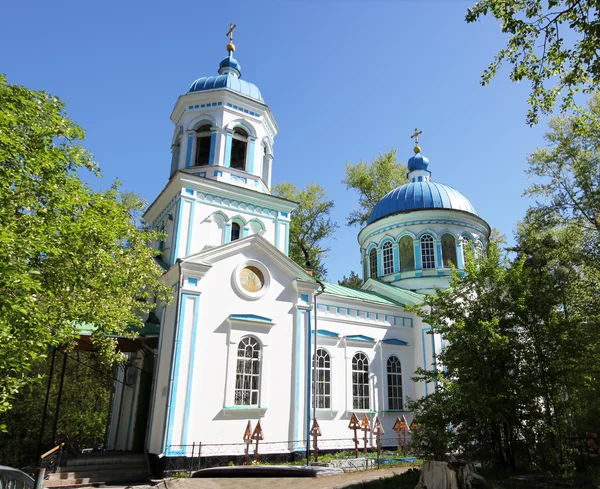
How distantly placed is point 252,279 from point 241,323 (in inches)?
50.4

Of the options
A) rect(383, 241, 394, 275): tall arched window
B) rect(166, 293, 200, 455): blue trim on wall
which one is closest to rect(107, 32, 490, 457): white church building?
rect(166, 293, 200, 455): blue trim on wall

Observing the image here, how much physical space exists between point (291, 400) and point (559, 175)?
11052mm

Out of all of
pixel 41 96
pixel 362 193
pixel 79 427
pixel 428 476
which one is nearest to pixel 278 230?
pixel 41 96

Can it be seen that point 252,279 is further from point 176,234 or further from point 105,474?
point 105,474

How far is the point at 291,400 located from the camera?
12.0 meters

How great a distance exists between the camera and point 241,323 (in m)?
→ 11.8

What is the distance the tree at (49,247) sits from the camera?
6500mm

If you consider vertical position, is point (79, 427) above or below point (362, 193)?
below

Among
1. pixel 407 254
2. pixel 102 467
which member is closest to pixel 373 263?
pixel 407 254

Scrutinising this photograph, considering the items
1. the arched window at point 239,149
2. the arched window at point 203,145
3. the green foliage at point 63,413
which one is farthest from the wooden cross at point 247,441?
the arched window at point 203,145

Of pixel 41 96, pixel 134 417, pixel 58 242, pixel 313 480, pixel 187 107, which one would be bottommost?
pixel 313 480

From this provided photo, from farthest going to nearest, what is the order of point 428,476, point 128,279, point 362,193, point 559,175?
point 362,193, point 559,175, point 128,279, point 428,476

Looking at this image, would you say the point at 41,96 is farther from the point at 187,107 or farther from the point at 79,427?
the point at 79,427

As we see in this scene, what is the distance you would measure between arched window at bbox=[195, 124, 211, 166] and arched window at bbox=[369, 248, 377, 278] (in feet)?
29.3
